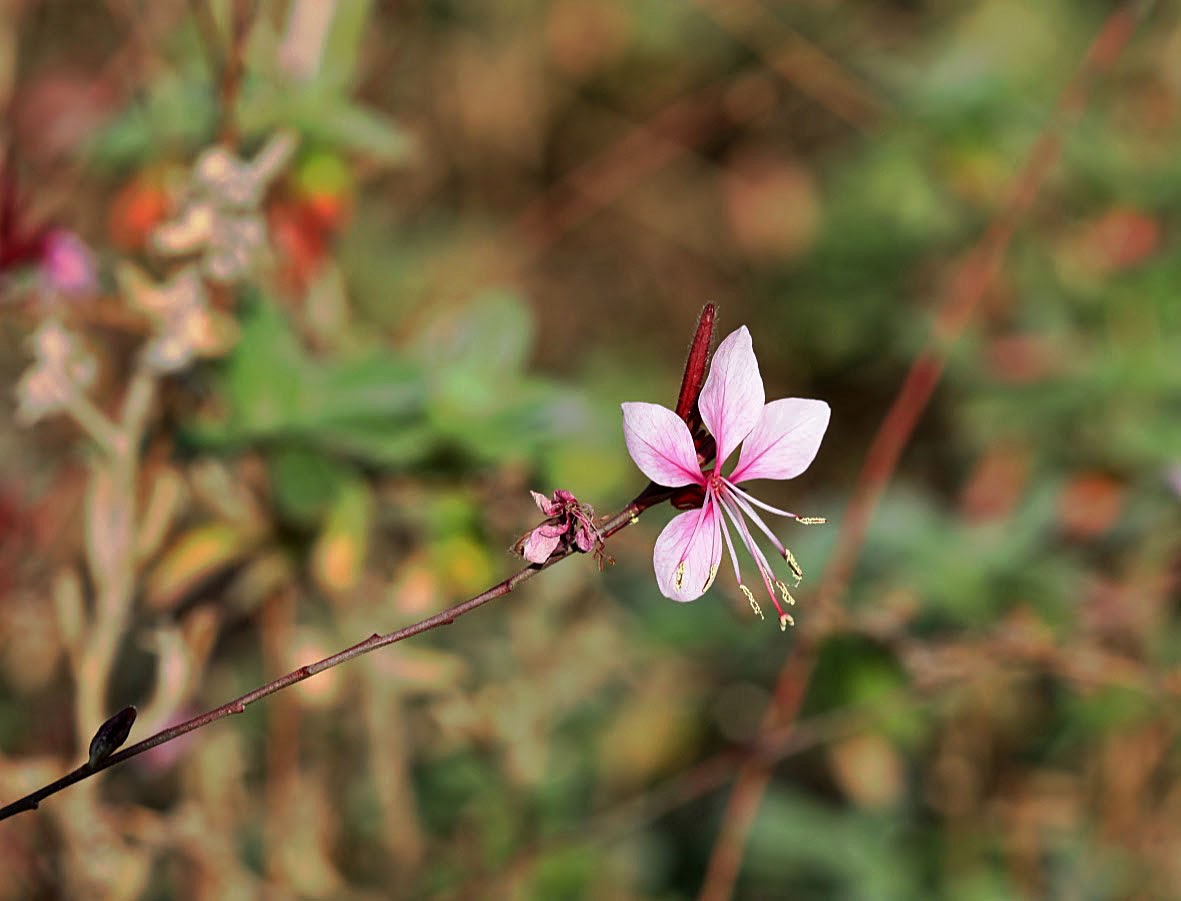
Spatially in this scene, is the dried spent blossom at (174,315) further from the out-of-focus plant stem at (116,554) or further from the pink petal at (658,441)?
the pink petal at (658,441)

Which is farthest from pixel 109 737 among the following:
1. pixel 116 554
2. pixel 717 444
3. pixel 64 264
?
pixel 64 264

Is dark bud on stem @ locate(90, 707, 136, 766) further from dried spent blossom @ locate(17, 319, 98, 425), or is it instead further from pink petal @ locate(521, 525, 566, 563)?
dried spent blossom @ locate(17, 319, 98, 425)

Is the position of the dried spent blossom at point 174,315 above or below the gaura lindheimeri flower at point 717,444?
above

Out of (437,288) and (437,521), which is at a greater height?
(437,288)

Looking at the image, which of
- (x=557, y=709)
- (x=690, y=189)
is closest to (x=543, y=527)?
(x=557, y=709)

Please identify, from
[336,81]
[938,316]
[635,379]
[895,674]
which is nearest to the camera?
[336,81]

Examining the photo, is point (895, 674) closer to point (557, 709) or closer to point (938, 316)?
point (557, 709)

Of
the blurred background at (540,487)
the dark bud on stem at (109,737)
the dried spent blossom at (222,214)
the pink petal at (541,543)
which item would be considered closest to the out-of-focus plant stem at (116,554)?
the blurred background at (540,487)
